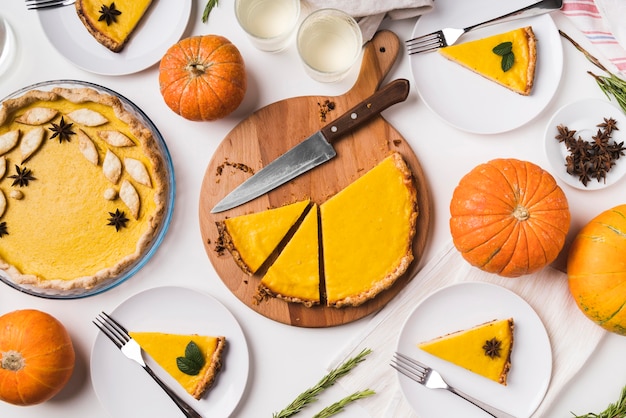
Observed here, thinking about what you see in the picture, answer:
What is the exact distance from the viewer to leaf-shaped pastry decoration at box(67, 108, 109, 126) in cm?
383

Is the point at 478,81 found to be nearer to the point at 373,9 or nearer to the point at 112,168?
the point at 373,9

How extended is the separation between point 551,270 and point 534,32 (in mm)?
1522

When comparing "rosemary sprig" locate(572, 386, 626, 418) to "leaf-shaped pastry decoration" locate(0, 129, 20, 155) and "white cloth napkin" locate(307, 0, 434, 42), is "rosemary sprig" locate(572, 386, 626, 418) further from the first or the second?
"leaf-shaped pastry decoration" locate(0, 129, 20, 155)

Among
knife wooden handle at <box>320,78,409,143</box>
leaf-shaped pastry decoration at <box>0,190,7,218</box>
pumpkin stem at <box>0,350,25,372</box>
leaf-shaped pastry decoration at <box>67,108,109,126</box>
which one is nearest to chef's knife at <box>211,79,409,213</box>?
knife wooden handle at <box>320,78,409,143</box>

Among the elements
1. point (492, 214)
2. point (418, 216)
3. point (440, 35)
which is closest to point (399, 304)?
point (418, 216)

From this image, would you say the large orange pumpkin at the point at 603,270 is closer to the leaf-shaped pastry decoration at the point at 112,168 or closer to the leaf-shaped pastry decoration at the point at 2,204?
the leaf-shaped pastry decoration at the point at 112,168

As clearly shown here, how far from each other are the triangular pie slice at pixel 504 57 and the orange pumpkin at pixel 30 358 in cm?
303

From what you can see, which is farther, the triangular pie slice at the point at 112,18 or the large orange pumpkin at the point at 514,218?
the triangular pie slice at the point at 112,18

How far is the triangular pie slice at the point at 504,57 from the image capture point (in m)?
3.80

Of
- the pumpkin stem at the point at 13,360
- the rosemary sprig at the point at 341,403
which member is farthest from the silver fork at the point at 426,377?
the pumpkin stem at the point at 13,360

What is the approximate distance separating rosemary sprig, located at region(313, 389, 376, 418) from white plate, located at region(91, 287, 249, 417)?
0.55m

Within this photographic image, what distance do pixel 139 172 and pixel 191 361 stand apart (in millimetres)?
1222

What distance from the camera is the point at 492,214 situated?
3.42 m

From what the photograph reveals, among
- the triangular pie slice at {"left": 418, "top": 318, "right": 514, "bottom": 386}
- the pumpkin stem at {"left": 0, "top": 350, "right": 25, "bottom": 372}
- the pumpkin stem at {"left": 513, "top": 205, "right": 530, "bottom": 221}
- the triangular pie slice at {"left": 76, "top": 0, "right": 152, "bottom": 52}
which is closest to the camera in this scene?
the pumpkin stem at {"left": 513, "top": 205, "right": 530, "bottom": 221}
